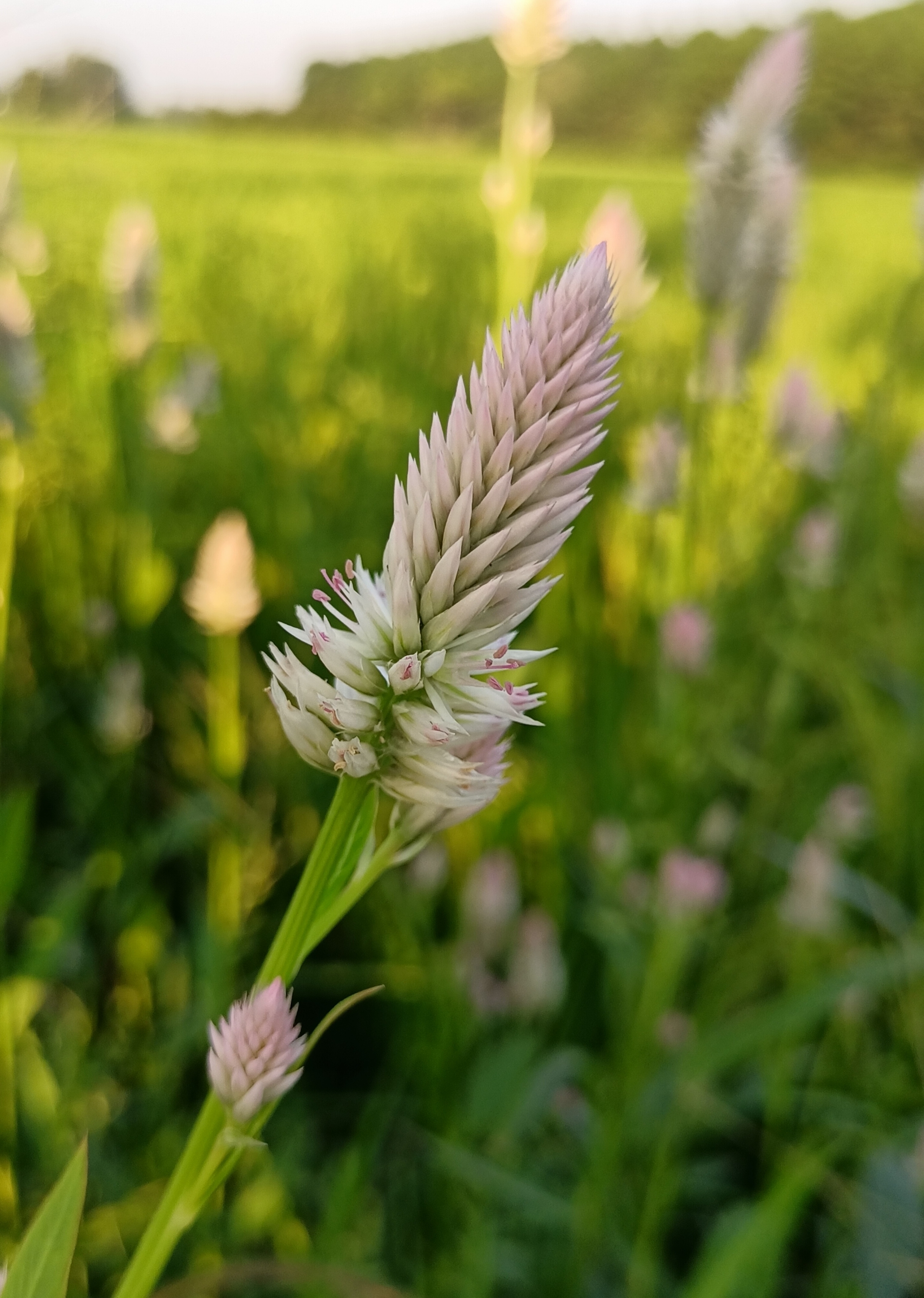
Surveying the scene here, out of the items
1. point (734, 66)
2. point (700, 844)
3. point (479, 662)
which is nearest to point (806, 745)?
point (700, 844)

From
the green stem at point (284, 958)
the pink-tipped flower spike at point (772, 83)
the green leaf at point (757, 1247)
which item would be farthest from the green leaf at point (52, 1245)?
the pink-tipped flower spike at point (772, 83)

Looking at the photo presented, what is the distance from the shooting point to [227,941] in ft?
4.89

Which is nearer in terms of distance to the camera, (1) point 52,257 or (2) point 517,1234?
(2) point 517,1234

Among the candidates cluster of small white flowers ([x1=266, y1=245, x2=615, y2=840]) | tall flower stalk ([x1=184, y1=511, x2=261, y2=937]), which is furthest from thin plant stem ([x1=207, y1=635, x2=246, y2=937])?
cluster of small white flowers ([x1=266, y1=245, x2=615, y2=840])

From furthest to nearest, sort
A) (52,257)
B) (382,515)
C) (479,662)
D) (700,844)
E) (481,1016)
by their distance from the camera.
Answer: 1. (52,257)
2. (382,515)
3. (700,844)
4. (481,1016)
5. (479,662)

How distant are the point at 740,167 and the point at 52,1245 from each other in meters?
1.82

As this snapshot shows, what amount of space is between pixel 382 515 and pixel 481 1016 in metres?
1.55

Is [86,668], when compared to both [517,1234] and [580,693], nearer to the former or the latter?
[580,693]

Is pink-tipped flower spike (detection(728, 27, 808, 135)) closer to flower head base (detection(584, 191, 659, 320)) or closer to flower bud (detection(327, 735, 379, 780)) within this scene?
flower head base (detection(584, 191, 659, 320))

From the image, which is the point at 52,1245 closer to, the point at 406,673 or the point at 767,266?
the point at 406,673

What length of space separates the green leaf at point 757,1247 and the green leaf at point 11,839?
102cm

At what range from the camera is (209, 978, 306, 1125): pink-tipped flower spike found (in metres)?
0.47

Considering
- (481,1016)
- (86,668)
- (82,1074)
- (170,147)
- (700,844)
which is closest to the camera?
(82,1074)

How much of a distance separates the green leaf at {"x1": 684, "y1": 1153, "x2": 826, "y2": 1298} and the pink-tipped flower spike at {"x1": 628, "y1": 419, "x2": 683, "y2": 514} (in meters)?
1.08
